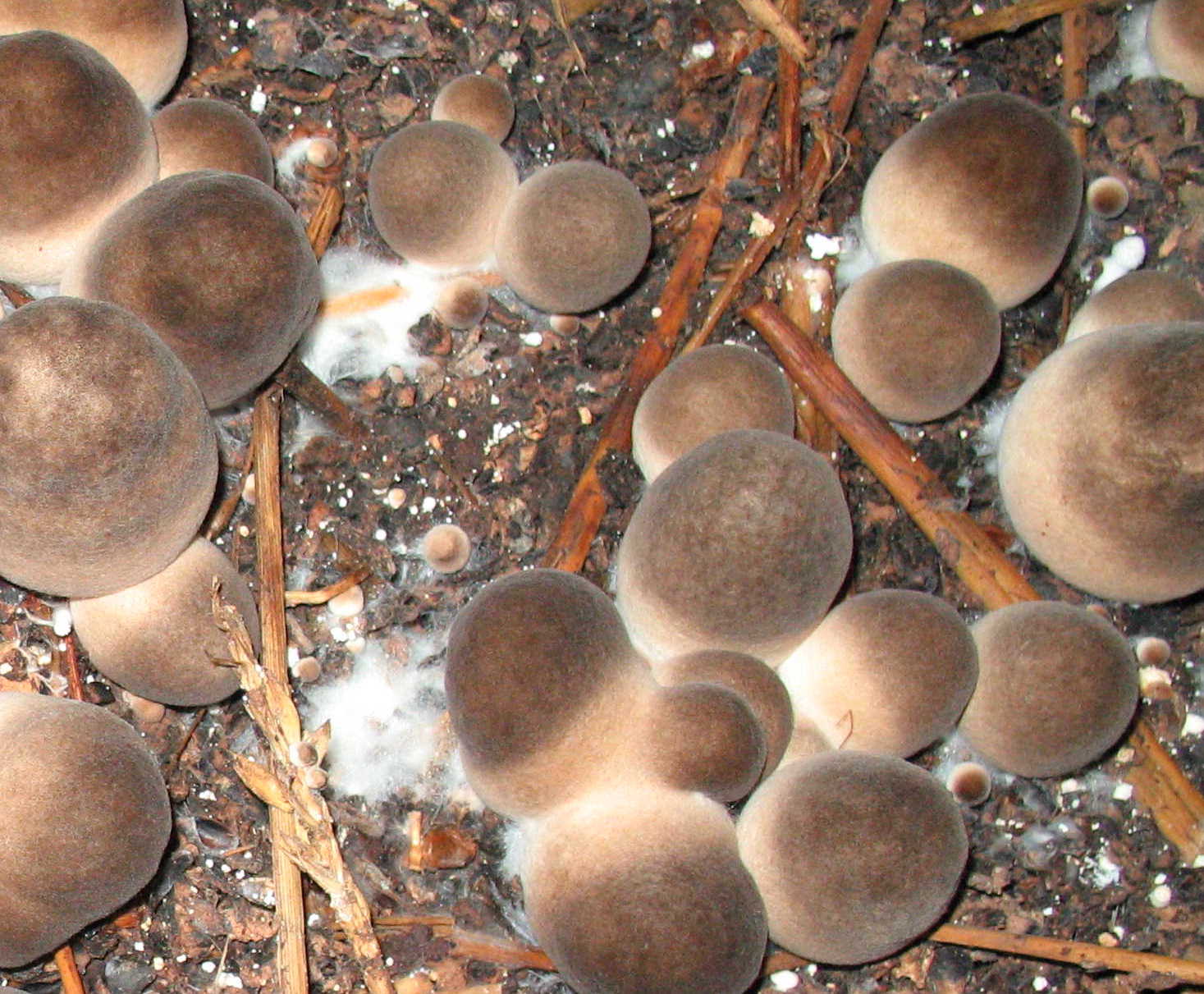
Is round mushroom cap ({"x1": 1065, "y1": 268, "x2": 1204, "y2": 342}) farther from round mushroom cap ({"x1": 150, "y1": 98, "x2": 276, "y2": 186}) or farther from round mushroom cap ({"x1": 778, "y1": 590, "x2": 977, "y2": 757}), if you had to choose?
round mushroom cap ({"x1": 150, "y1": 98, "x2": 276, "y2": 186})

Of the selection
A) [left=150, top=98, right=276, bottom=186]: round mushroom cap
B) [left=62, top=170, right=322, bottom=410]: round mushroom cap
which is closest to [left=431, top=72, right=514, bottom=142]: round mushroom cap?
[left=150, top=98, right=276, bottom=186]: round mushroom cap

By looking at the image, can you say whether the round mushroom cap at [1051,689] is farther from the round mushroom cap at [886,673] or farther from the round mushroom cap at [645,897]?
the round mushroom cap at [645,897]

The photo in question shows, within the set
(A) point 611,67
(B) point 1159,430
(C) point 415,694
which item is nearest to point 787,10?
(A) point 611,67

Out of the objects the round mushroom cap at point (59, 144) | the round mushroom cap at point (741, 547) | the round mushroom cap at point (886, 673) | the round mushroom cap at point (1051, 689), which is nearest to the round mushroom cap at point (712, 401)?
the round mushroom cap at point (741, 547)

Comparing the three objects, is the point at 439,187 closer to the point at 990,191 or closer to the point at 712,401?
the point at 712,401

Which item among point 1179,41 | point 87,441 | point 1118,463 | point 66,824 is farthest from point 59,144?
point 1179,41

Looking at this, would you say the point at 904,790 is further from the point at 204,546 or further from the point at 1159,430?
the point at 204,546
